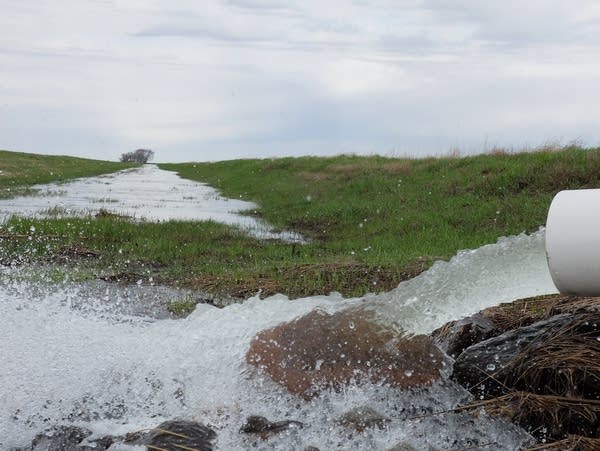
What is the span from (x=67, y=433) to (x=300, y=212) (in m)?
12.2

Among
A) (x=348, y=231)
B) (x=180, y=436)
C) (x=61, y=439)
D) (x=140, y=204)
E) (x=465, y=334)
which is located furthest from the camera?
(x=140, y=204)

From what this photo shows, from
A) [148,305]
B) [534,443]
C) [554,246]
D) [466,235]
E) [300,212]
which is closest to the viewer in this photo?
[554,246]

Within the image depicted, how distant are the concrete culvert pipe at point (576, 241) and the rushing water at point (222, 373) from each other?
104 centimetres

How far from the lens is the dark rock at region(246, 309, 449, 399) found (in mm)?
4715

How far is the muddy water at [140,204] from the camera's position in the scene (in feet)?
49.8

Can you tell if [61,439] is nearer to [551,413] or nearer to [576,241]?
[551,413]

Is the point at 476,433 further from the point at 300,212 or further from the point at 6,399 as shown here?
the point at 300,212

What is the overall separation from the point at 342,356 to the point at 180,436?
3.91ft

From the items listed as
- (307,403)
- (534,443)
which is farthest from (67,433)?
(534,443)

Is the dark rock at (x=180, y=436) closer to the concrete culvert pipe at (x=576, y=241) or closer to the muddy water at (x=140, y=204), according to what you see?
the concrete culvert pipe at (x=576, y=241)

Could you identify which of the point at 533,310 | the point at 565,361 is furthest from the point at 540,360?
the point at 533,310

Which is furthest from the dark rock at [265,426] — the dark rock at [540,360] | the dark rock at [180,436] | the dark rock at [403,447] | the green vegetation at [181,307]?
the green vegetation at [181,307]

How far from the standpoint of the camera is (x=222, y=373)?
16.6 ft

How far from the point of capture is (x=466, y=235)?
1171 cm
